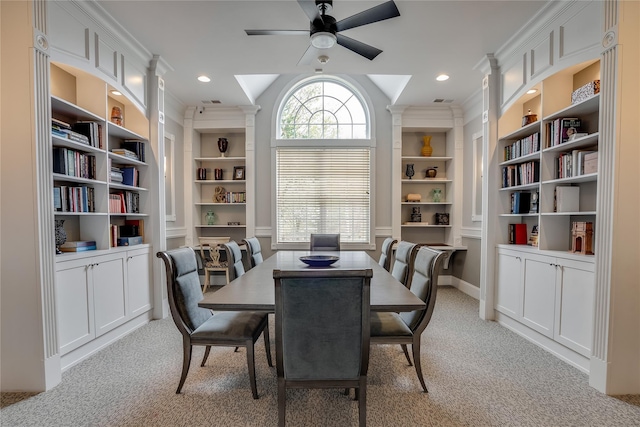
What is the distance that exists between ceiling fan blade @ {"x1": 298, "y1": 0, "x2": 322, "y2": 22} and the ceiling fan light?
0.11 meters

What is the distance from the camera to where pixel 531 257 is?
3021mm

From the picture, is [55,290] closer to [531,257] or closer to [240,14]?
[240,14]

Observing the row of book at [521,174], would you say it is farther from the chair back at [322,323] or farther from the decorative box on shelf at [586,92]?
the chair back at [322,323]

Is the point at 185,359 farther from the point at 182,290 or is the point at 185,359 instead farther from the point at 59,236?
the point at 59,236

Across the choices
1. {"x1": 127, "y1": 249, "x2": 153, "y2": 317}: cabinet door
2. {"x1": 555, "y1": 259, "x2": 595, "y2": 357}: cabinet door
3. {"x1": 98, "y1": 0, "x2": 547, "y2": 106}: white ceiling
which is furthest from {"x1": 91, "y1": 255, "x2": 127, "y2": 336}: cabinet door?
{"x1": 555, "y1": 259, "x2": 595, "y2": 357}: cabinet door

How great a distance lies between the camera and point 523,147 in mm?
3338

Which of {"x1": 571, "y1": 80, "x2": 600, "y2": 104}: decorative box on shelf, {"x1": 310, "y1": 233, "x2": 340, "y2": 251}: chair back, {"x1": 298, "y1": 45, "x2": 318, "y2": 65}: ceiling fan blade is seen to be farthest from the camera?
{"x1": 310, "y1": 233, "x2": 340, "y2": 251}: chair back

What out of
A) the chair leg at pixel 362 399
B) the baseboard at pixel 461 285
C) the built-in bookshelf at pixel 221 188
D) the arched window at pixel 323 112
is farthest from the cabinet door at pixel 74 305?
the baseboard at pixel 461 285

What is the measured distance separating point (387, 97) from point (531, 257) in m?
3.49

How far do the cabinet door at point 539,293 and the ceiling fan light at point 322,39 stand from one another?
272 centimetres

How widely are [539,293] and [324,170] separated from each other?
11.5 ft

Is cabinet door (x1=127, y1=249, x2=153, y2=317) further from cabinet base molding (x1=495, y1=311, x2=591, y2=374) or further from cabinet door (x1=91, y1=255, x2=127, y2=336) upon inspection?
cabinet base molding (x1=495, y1=311, x2=591, y2=374)

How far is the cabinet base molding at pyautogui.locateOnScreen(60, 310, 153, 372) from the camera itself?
8.07ft

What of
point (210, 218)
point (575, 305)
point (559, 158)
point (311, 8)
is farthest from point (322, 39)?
point (210, 218)
